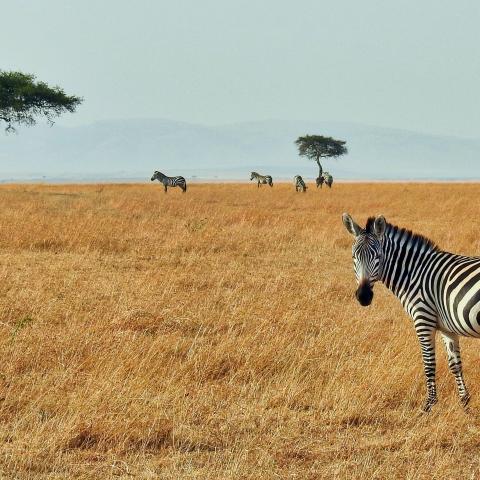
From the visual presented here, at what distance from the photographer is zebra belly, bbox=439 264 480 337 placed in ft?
17.6

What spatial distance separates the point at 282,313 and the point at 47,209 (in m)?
17.9

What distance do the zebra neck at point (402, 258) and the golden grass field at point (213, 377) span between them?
3.30ft

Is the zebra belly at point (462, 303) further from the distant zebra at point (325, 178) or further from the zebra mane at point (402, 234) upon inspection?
the distant zebra at point (325, 178)

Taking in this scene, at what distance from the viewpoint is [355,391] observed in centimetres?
627

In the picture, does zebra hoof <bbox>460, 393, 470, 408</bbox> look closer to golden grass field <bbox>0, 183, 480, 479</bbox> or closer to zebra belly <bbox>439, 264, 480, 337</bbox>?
golden grass field <bbox>0, 183, 480, 479</bbox>

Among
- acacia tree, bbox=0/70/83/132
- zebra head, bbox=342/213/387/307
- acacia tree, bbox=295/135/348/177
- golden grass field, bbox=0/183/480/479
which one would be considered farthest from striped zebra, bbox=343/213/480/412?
acacia tree, bbox=295/135/348/177

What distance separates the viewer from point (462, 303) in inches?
215

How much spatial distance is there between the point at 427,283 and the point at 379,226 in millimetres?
728

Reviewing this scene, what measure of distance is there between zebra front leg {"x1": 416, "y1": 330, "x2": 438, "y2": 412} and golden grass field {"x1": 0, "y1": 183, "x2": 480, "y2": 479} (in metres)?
0.12

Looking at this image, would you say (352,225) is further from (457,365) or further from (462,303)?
(457,365)

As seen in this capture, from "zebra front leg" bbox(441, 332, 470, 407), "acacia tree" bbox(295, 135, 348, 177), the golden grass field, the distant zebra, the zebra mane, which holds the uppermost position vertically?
"acacia tree" bbox(295, 135, 348, 177)

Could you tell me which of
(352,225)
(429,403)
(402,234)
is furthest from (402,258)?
(429,403)

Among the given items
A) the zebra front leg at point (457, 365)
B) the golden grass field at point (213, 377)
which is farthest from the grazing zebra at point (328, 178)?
the zebra front leg at point (457, 365)

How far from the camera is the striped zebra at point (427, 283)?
5539mm
